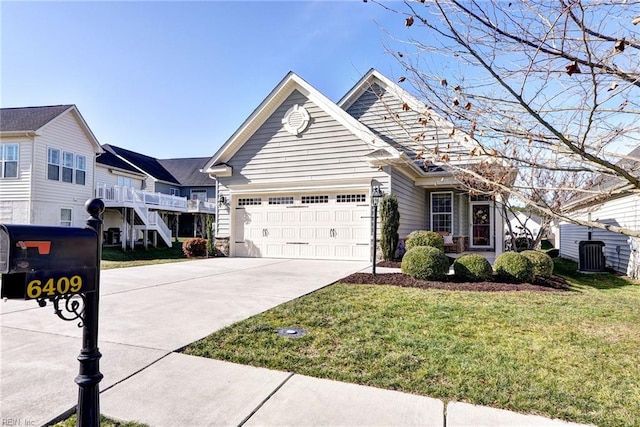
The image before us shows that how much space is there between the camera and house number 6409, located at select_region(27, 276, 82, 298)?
1.56 m

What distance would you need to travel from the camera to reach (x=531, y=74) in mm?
3211

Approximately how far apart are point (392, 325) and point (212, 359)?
2.30 meters

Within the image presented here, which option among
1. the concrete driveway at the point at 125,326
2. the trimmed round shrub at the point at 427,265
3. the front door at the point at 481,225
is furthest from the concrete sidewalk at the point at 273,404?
the front door at the point at 481,225

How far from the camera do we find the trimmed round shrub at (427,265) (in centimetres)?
814

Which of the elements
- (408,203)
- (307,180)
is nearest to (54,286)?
(307,180)

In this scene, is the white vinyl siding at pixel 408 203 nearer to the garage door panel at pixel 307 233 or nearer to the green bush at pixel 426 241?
the green bush at pixel 426 241

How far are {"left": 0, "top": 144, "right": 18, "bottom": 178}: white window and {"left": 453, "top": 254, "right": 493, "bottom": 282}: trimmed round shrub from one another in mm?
19320

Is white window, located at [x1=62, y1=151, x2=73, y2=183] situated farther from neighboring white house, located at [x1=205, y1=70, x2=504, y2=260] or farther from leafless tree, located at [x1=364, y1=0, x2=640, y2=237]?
leafless tree, located at [x1=364, y1=0, x2=640, y2=237]

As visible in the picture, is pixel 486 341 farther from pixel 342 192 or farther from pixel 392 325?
pixel 342 192

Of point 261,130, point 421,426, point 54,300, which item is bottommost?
point 421,426

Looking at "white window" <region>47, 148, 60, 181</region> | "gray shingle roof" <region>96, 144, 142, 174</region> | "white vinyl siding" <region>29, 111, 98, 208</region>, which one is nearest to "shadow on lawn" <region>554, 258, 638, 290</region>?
"white vinyl siding" <region>29, 111, 98, 208</region>

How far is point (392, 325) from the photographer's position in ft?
15.2

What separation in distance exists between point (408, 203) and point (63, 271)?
41.2 ft

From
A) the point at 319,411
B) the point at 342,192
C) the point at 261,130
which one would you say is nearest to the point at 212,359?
the point at 319,411
